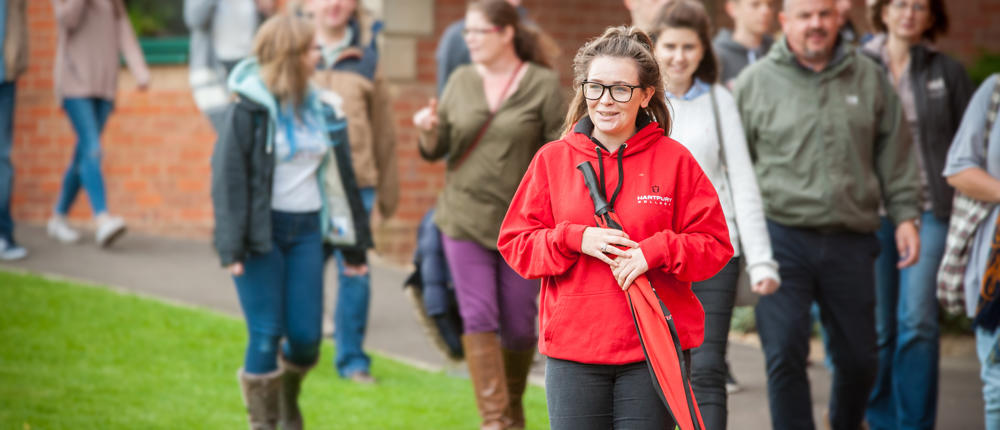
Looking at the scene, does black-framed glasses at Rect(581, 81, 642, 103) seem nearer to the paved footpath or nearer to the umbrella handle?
the umbrella handle

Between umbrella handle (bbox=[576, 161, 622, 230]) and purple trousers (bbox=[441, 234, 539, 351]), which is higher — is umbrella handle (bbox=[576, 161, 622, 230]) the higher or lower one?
the higher one

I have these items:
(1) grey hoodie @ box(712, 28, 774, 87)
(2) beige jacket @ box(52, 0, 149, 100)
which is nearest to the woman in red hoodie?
(1) grey hoodie @ box(712, 28, 774, 87)

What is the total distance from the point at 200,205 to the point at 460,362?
5801 millimetres

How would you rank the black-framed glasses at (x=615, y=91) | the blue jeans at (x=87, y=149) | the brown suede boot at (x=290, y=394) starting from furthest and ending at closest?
the blue jeans at (x=87, y=149) < the brown suede boot at (x=290, y=394) < the black-framed glasses at (x=615, y=91)

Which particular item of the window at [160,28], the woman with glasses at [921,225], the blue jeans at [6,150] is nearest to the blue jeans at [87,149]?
the blue jeans at [6,150]

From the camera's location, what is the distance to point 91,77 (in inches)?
411

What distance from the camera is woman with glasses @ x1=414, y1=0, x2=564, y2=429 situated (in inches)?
250

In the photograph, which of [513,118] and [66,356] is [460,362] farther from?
[66,356]

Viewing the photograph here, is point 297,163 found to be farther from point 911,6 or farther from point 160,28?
point 160,28

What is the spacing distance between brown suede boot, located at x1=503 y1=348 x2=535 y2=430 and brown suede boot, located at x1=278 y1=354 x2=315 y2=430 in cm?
101

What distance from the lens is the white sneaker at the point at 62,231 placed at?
36.3 feet

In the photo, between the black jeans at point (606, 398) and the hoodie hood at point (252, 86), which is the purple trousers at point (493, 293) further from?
the black jeans at point (606, 398)

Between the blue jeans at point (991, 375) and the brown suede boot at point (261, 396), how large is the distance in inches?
124

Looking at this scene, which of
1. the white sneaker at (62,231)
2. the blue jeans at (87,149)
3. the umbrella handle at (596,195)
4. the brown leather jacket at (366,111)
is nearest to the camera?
the umbrella handle at (596,195)
